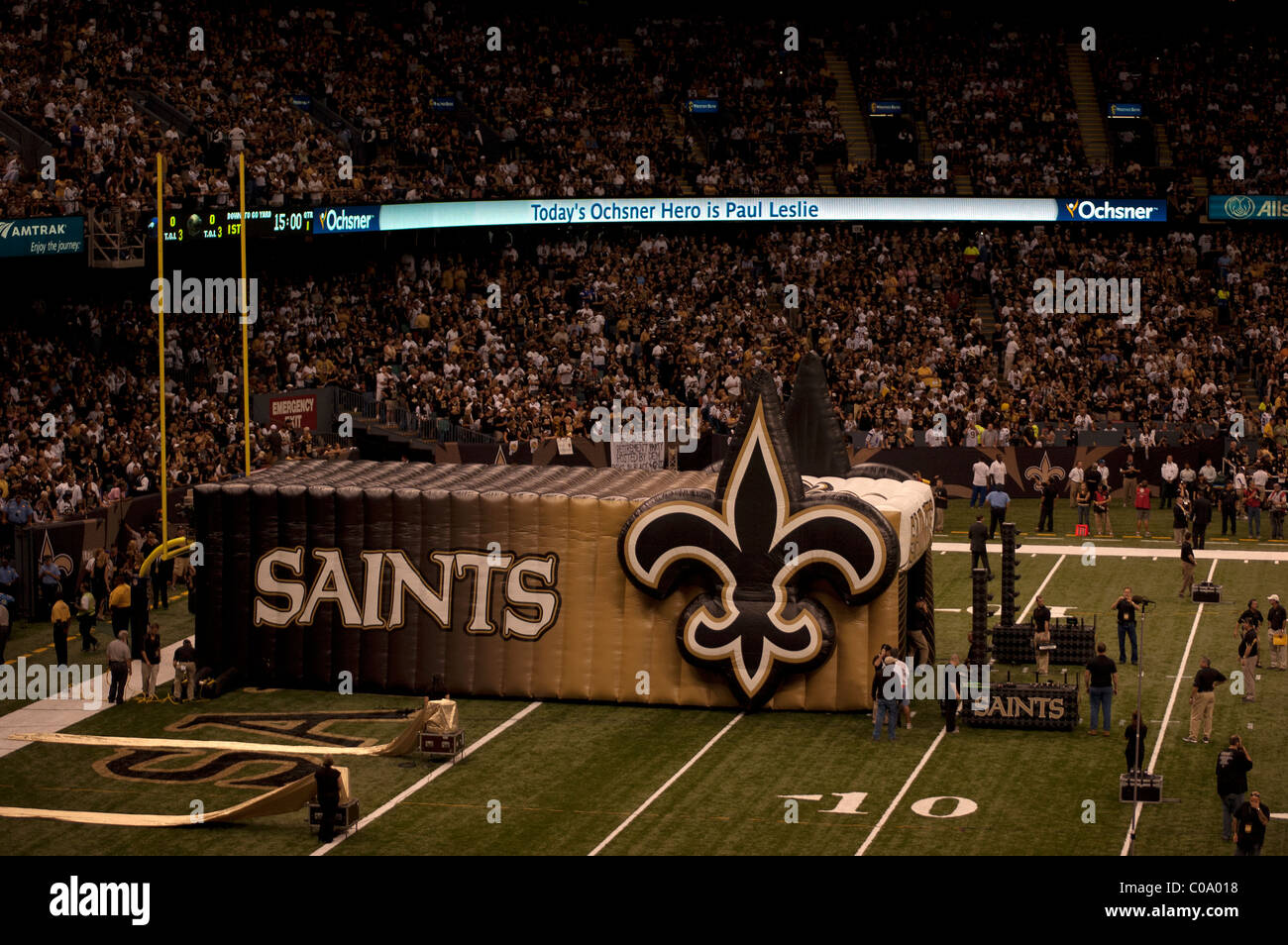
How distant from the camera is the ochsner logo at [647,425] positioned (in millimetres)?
42969

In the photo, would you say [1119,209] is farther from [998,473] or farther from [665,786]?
[665,786]

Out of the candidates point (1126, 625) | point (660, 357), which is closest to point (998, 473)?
point (660, 357)

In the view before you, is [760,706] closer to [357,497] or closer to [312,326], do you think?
[357,497]

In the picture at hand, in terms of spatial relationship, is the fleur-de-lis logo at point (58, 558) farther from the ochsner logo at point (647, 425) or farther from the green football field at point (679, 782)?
the ochsner logo at point (647, 425)

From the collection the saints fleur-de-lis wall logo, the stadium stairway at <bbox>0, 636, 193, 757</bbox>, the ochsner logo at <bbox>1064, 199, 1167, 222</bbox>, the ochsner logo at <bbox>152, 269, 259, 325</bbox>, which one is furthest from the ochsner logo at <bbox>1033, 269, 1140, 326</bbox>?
the stadium stairway at <bbox>0, 636, 193, 757</bbox>

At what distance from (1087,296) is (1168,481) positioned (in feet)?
29.4

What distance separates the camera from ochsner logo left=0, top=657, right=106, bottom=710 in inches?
1045

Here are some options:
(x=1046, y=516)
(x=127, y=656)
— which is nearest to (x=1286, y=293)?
(x=1046, y=516)

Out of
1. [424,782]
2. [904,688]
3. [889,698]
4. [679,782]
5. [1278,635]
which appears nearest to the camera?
[679,782]

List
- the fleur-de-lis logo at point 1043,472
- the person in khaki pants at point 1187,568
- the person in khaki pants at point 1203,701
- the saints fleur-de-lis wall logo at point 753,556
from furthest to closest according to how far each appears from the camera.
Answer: the fleur-de-lis logo at point 1043,472, the person in khaki pants at point 1187,568, the saints fleur-de-lis wall logo at point 753,556, the person in khaki pants at point 1203,701

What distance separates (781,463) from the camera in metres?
24.5

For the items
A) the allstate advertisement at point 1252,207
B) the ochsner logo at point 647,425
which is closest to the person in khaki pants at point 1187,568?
the ochsner logo at point 647,425

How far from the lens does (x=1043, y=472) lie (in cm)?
4284

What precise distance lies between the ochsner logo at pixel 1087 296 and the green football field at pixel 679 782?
2238 cm
